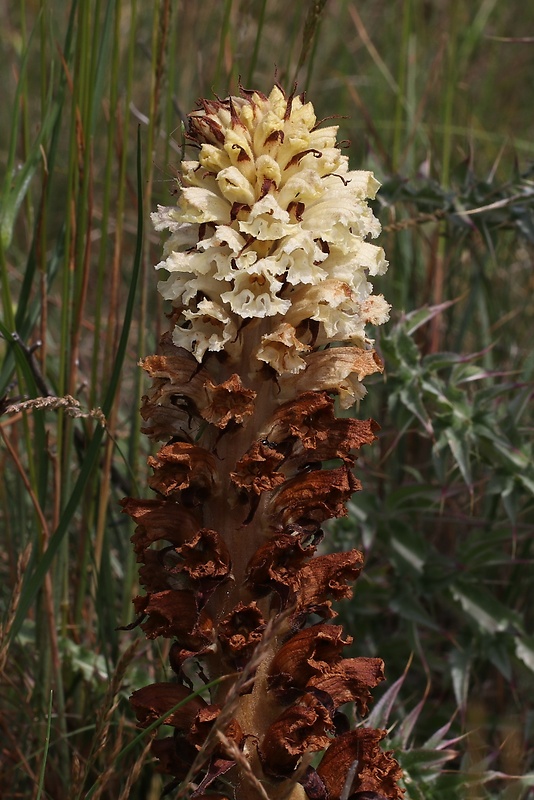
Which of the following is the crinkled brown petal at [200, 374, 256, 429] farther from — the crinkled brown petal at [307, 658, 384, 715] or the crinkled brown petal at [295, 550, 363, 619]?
the crinkled brown petal at [307, 658, 384, 715]

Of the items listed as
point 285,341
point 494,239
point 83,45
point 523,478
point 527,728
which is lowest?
point 527,728

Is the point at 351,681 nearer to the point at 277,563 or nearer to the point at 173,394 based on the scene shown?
the point at 277,563

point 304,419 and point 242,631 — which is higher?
point 304,419

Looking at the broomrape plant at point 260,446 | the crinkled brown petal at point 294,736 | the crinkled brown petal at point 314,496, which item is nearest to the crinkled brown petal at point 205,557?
the broomrape plant at point 260,446

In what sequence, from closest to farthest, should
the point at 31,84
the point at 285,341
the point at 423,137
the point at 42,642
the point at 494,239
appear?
the point at 285,341
the point at 42,642
the point at 494,239
the point at 423,137
the point at 31,84

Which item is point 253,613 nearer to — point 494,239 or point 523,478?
point 523,478

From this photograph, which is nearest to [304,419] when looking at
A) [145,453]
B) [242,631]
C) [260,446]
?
[260,446]

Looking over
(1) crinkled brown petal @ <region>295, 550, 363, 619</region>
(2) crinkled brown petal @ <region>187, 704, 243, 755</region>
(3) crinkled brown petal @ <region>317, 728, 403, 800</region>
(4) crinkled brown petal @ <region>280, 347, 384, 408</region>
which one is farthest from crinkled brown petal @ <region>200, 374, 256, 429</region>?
(3) crinkled brown petal @ <region>317, 728, 403, 800</region>

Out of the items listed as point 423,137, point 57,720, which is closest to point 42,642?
point 57,720

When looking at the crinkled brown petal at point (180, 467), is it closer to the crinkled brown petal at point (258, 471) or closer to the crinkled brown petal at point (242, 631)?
the crinkled brown petal at point (258, 471)
